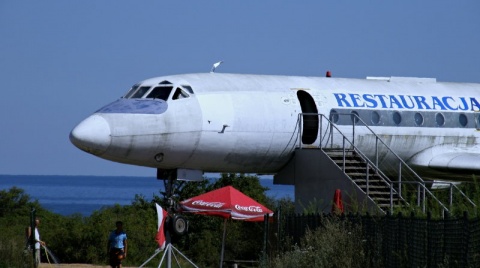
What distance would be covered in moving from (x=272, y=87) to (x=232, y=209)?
3659 millimetres

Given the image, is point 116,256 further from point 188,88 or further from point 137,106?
point 188,88

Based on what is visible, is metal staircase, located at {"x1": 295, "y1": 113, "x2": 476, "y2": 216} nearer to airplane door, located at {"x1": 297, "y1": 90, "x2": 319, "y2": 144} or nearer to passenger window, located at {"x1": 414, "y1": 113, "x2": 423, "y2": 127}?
airplane door, located at {"x1": 297, "y1": 90, "x2": 319, "y2": 144}

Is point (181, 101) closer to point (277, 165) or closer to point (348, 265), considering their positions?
point (277, 165)

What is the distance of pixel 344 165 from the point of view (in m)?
30.5

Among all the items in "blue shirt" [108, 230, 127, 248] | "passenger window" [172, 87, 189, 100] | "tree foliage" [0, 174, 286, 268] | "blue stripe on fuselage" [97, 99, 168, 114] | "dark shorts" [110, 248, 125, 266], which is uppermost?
"passenger window" [172, 87, 189, 100]

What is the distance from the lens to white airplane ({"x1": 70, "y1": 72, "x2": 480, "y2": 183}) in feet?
94.2

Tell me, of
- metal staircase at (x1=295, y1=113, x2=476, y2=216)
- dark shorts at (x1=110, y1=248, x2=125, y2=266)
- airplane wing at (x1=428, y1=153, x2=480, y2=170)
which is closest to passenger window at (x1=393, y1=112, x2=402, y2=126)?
metal staircase at (x1=295, y1=113, x2=476, y2=216)

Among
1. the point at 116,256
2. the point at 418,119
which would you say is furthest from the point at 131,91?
the point at 418,119

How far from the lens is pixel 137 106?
95.5 feet

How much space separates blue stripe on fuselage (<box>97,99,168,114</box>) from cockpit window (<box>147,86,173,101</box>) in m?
0.19

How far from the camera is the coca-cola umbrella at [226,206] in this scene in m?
29.8

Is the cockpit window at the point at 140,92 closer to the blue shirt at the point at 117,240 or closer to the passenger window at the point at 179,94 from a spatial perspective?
the passenger window at the point at 179,94

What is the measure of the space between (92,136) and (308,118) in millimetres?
6473

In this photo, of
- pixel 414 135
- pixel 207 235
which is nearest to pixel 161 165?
pixel 414 135
